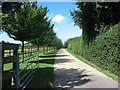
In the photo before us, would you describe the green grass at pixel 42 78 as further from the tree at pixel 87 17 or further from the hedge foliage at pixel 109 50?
the tree at pixel 87 17

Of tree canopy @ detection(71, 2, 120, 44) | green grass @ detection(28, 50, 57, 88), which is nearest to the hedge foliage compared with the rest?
tree canopy @ detection(71, 2, 120, 44)

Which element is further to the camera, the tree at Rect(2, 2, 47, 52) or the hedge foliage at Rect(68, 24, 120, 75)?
the tree at Rect(2, 2, 47, 52)

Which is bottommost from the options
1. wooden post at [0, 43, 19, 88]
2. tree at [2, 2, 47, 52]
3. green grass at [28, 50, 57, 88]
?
green grass at [28, 50, 57, 88]

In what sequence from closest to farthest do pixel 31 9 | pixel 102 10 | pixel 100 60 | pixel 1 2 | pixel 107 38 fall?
1. pixel 1 2
2. pixel 107 38
3. pixel 100 60
4. pixel 102 10
5. pixel 31 9

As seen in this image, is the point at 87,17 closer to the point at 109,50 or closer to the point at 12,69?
the point at 109,50

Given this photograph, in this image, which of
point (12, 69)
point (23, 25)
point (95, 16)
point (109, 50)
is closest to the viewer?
point (12, 69)

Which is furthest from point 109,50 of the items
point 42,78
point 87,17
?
point 87,17

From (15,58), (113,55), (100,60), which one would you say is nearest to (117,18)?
(100,60)

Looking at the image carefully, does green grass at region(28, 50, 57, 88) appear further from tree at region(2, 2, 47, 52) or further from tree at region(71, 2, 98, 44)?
tree at region(2, 2, 47, 52)

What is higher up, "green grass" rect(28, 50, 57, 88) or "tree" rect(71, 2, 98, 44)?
"tree" rect(71, 2, 98, 44)

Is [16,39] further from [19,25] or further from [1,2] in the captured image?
[1,2]

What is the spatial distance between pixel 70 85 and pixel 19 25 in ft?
50.8

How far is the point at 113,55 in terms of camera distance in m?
14.4

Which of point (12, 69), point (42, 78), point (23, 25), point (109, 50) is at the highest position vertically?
point (23, 25)
